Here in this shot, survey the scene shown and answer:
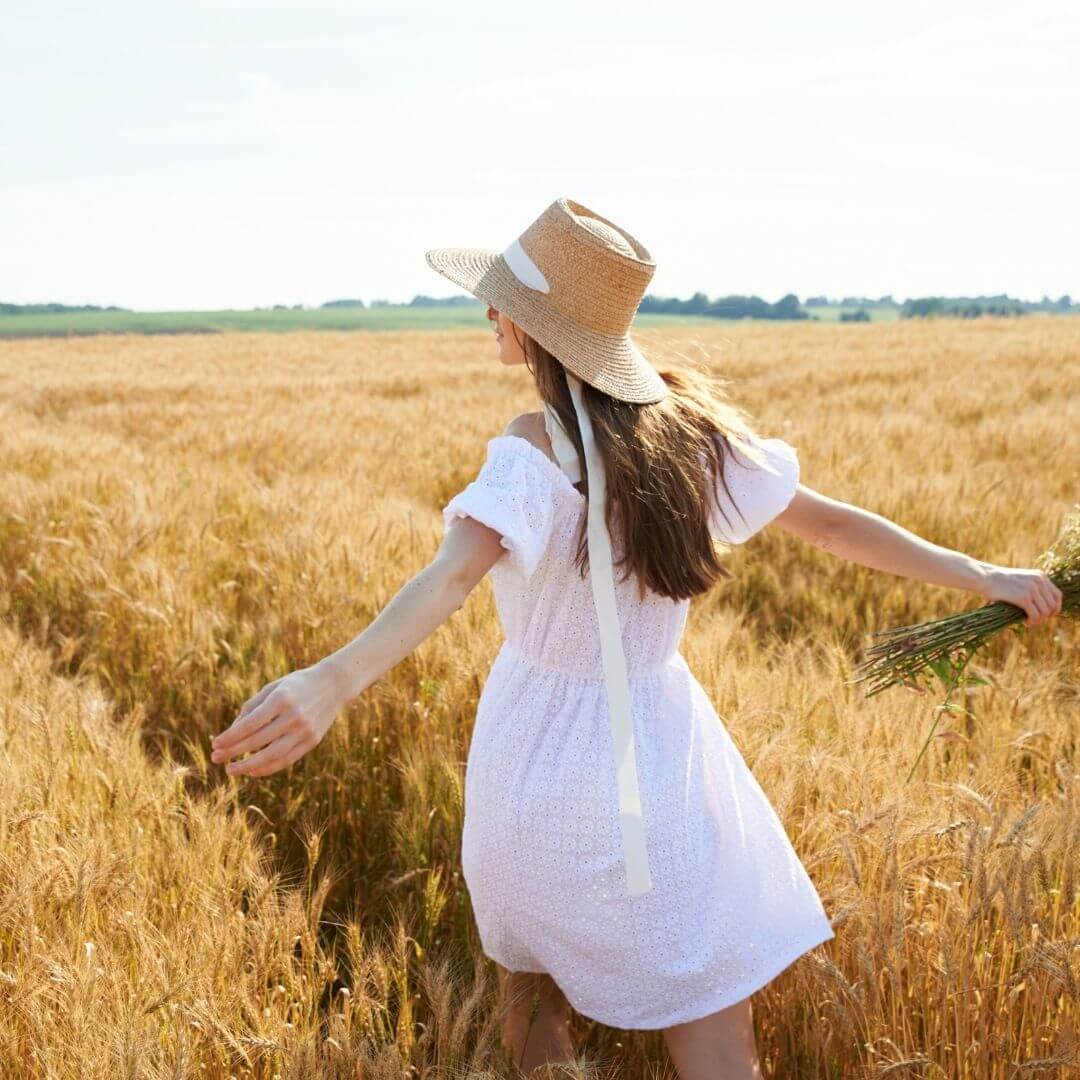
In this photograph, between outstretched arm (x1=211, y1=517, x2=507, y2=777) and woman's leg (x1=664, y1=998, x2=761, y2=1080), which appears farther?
woman's leg (x1=664, y1=998, x2=761, y2=1080)

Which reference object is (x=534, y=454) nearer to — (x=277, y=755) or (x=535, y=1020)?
(x=277, y=755)

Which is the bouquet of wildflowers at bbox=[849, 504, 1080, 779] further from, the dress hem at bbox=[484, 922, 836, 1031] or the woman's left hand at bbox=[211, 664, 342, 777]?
the woman's left hand at bbox=[211, 664, 342, 777]

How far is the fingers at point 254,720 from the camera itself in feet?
3.60

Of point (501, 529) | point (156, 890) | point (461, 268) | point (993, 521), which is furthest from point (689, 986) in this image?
point (993, 521)

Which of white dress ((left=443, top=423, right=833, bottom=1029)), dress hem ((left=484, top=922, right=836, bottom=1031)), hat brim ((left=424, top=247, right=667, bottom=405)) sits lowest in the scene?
dress hem ((left=484, top=922, right=836, bottom=1031))

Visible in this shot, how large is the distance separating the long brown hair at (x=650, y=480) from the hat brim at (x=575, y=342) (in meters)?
0.03

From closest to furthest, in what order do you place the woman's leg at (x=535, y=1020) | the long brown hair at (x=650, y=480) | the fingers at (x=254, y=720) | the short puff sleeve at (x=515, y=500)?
the fingers at (x=254, y=720)
the short puff sleeve at (x=515, y=500)
the long brown hair at (x=650, y=480)
the woman's leg at (x=535, y=1020)

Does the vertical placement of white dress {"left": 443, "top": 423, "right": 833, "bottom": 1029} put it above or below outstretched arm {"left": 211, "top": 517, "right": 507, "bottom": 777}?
below

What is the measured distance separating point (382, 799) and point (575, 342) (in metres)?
1.31

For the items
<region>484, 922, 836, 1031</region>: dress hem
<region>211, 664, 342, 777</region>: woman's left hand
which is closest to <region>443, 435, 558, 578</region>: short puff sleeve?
<region>211, 664, 342, 777</region>: woman's left hand

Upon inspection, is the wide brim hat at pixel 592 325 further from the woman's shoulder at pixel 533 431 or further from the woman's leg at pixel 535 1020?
the woman's leg at pixel 535 1020

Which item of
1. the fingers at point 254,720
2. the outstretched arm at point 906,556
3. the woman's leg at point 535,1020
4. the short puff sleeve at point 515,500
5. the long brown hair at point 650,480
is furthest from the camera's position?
the outstretched arm at point 906,556

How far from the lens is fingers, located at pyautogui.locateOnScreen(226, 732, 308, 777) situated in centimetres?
110

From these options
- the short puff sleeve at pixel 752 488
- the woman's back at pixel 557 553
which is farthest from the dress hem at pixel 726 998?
the short puff sleeve at pixel 752 488
